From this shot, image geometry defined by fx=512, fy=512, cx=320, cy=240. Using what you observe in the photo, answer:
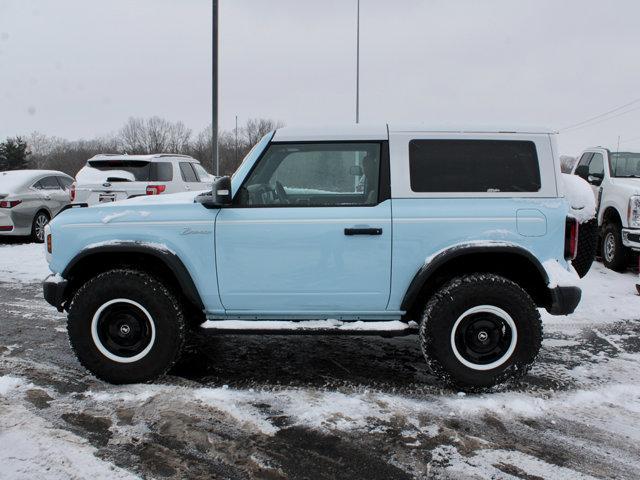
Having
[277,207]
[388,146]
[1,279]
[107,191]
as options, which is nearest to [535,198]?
[388,146]

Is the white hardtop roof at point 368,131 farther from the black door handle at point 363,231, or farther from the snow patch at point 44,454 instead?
the snow patch at point 44,454

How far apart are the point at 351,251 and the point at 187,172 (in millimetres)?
8722

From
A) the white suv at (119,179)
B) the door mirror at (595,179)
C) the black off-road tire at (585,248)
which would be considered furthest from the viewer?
the white suv at (119,179)

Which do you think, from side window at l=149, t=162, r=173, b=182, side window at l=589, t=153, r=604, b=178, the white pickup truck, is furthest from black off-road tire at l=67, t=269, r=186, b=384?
side window at l=589, t=153, r=604, b=178

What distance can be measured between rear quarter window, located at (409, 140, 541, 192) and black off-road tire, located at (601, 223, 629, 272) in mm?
5643

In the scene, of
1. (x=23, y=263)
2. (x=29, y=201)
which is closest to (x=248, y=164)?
(x=23, y=263)

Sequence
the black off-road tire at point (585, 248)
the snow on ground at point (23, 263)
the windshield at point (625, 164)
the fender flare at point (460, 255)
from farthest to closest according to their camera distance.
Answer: the windshield at point (625, 164), the snow on ground at point (23, 263), the black off-road tire at point (585, 248), the fender flare at point (460, 255)

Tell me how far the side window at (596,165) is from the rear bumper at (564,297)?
6.14 metres

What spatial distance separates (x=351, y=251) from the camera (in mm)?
3760

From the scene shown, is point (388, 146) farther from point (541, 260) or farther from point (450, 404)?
point (450, 404)

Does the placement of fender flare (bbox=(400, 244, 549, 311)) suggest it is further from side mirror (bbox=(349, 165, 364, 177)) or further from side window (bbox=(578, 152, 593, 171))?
side window (bbox=(578, 152, 593, 171))

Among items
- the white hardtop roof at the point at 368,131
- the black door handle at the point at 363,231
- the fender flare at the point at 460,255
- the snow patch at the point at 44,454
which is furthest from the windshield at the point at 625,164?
the snow patch at the point at 44,454

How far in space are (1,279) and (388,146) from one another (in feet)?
22.8

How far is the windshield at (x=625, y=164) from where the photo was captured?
899 centimetres
